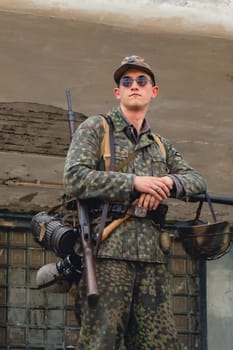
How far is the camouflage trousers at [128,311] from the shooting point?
15.9 feet

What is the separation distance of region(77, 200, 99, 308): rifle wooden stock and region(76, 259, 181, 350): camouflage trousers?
0.29ft

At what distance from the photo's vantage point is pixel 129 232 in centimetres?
496

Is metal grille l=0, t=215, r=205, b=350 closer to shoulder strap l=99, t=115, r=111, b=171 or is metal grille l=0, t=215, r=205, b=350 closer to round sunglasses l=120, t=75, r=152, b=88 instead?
shoulder strap l=99, t=115, r=111, b=171

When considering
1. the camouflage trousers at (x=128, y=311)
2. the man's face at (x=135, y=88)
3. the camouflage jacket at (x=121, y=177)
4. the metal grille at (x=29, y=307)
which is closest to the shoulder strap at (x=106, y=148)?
the camouflage jacket at (x=121, y=177)

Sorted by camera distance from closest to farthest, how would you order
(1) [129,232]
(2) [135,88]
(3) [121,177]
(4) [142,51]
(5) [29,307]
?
(3) [121,177] → (1) [129,232] → (2) [135,88] → (4) [142,51] → (5) [29,307]

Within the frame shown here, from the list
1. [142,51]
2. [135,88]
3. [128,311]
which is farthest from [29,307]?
[135,88]

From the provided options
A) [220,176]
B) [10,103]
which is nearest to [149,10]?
[10,103]

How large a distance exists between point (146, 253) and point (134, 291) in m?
0.20

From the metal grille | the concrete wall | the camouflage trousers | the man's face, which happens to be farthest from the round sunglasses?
the metal grille

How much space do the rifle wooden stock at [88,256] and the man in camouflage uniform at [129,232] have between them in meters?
0.05

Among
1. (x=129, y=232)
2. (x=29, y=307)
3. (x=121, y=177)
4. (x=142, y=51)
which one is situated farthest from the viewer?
(x=29, y=307)

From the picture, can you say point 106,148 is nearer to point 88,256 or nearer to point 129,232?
point 129,232

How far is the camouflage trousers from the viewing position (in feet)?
15.9

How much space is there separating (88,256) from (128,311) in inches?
13.9
